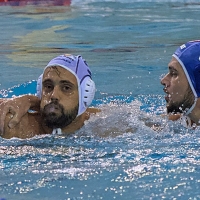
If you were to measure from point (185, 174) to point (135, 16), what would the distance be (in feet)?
25.3

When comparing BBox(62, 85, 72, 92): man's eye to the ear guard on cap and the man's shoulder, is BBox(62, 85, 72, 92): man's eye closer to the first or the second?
the ear guard on cap

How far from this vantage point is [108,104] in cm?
522

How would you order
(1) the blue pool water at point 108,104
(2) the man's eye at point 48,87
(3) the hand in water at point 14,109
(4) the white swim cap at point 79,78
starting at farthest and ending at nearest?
1. (4) the white swim cap at point 79,78
2. (2) the man's eye at point 48,87
3. (3) the hand in water at point 14,109
4. (1) the blue pool water at point 108,104

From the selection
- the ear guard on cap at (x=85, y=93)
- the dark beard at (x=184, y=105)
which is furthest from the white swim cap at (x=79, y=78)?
the dark beard at (x=184, y=105)

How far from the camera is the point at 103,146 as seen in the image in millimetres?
3799

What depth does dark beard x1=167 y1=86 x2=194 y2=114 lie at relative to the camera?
4.09 metres

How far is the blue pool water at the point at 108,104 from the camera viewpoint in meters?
3.10

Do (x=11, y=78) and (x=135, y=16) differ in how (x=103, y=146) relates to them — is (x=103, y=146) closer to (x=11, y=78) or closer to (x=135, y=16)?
(x=11, y=78)

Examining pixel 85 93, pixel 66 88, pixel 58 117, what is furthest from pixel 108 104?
pixel 58 117

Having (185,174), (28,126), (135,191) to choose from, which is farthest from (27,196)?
(28,126)

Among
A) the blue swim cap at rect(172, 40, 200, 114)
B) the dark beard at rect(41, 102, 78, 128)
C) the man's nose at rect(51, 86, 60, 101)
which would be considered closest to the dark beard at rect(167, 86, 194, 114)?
the blue swim cap at rect(172, 40, 200, 114)

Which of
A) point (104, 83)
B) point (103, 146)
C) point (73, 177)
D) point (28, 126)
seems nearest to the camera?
point (73, 177)

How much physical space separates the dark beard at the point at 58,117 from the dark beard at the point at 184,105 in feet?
2.34

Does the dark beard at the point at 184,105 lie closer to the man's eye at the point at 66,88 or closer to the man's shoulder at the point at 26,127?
the man's eye at the point at 66,88
